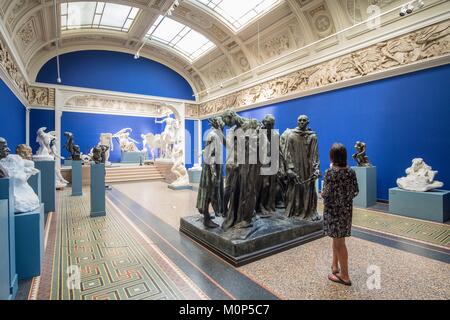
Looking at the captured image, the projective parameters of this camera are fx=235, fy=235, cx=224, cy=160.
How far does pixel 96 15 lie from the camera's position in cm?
1122

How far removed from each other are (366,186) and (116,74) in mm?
14046

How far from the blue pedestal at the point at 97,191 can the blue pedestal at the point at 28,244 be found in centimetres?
298

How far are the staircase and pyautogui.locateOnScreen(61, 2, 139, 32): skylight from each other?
746cm

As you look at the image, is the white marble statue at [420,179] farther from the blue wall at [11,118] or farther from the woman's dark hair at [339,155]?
the blue wall at [11,118]

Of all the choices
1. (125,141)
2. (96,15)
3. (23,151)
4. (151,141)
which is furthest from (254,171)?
(151,141)

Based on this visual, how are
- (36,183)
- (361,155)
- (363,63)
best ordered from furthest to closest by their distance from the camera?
1. (363,63)
2. (361,155)
3. (36,183)

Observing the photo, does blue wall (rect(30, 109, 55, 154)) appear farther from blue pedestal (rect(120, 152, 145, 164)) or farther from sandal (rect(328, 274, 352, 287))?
sandal (rect(328, 274, 352, 287))

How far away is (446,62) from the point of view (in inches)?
239

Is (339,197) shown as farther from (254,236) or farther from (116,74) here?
(116,74)

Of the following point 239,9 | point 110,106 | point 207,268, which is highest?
point 239,9

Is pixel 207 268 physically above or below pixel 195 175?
below

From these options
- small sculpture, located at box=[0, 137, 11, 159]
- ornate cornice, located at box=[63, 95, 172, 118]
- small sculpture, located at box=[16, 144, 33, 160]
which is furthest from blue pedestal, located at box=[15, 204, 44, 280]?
ornate cornice, located at box=[63, 95, 172, 118]
